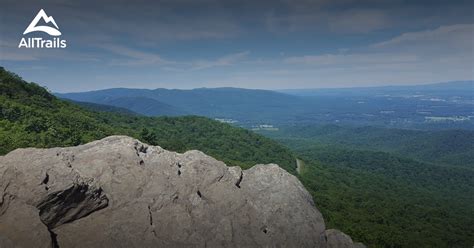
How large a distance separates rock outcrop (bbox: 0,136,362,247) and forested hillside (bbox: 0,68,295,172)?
26740mm

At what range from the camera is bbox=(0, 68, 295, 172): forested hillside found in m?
55.0

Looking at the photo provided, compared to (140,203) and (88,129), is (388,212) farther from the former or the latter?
(140,203)

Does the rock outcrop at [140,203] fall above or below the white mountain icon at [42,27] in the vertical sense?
below

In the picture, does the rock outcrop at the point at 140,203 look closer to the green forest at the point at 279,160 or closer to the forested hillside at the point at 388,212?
the green forest at the point at 279,160

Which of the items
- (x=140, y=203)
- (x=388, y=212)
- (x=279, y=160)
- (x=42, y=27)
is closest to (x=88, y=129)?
(x=42, y=27)

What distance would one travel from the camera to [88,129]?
74.9 metres

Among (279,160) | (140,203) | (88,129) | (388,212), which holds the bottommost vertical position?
(388,212)

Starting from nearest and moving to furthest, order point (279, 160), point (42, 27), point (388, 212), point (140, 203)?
1. point (140, 203)
2. point (42, 27)
3. point (388, 212)
4. point (279, 160)

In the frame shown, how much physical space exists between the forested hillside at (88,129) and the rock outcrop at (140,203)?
2674cm

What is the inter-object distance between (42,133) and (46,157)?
40.5 meters

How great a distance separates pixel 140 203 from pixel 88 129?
61.3m

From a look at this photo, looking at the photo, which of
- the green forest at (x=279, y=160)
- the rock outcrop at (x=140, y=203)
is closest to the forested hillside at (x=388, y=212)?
the green forest at (x=279, y=160)

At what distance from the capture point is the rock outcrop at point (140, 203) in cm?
1736

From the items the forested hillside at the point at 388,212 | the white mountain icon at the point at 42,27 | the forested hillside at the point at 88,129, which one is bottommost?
the forested hillside at the point at 388,212
